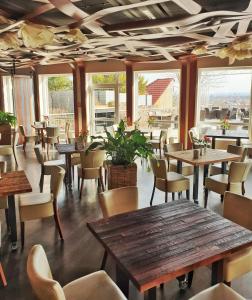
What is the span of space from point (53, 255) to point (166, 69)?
7.23 meters

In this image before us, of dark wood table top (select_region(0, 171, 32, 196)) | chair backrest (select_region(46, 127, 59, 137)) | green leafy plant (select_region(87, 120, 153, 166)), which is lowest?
dark wood table top (select_region(0, 171, 32, 196))

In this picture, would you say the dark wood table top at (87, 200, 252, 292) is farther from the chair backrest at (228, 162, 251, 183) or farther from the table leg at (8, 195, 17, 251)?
the chair backrest at (228, 162, 251, 183)

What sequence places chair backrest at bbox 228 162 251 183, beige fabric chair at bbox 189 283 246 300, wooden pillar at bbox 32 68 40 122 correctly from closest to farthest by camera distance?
beige fabric chair at bbox 189 283 246 300
chair backrest at bbox 228 162 251 183
wooden pillar at bbox 32 68 40 122

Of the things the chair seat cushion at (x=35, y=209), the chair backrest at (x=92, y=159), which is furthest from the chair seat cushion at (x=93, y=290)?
the chair backrest at (x=92, y=159)

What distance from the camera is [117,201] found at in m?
2.84

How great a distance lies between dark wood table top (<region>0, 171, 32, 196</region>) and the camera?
3.07 m

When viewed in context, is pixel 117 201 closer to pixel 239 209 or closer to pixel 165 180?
pixel 239 209

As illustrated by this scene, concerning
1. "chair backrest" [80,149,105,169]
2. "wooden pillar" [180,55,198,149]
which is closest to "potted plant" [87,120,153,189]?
"chair backrest" [80,149,105,169]

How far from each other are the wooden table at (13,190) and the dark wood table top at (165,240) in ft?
3.89

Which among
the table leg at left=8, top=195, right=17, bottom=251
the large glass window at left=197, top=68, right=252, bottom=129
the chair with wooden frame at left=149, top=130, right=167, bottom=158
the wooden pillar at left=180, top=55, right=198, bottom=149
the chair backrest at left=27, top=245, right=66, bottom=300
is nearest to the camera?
the chair backrest at left=27, top=245, right=66, bottom=300

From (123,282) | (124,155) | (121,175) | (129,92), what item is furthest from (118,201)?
(129,92)

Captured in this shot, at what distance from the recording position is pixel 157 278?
166 centimetres

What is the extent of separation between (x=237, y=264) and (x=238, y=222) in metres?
0.49

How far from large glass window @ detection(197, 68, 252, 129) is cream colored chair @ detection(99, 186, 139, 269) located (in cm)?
628
